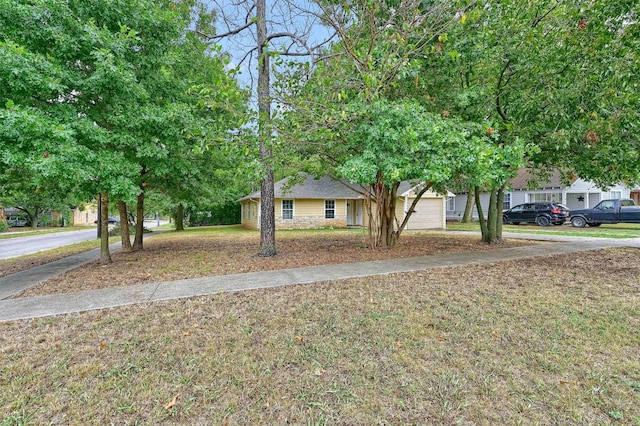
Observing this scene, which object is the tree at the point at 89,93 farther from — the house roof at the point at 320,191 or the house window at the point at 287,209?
the house window at the point at 287,209

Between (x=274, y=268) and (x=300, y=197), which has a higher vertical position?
(x=300, y=197)

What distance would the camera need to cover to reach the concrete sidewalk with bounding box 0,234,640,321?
4.50 metres

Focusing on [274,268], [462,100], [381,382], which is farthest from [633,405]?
[462,100]

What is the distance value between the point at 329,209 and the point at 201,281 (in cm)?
1436

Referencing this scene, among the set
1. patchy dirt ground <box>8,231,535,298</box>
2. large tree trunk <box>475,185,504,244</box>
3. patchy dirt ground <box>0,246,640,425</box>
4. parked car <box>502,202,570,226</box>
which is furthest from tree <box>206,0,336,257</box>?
parked car <box>502,202,570,226</box>

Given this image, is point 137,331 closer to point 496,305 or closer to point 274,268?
point 274,268

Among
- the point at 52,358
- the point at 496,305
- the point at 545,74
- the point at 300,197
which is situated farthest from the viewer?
the point at 300,197

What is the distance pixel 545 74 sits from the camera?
655cm

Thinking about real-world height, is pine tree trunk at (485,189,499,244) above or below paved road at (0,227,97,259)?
above

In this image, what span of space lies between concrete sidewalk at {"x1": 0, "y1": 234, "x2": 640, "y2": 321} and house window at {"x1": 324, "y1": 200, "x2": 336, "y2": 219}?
11743 mm

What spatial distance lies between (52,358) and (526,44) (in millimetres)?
9350

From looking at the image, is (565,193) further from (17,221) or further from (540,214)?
(17,221)

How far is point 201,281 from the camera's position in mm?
5789

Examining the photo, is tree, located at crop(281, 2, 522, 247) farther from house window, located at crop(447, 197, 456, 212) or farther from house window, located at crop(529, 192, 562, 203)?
house window, located at crop(447, 197, 456, 212)
